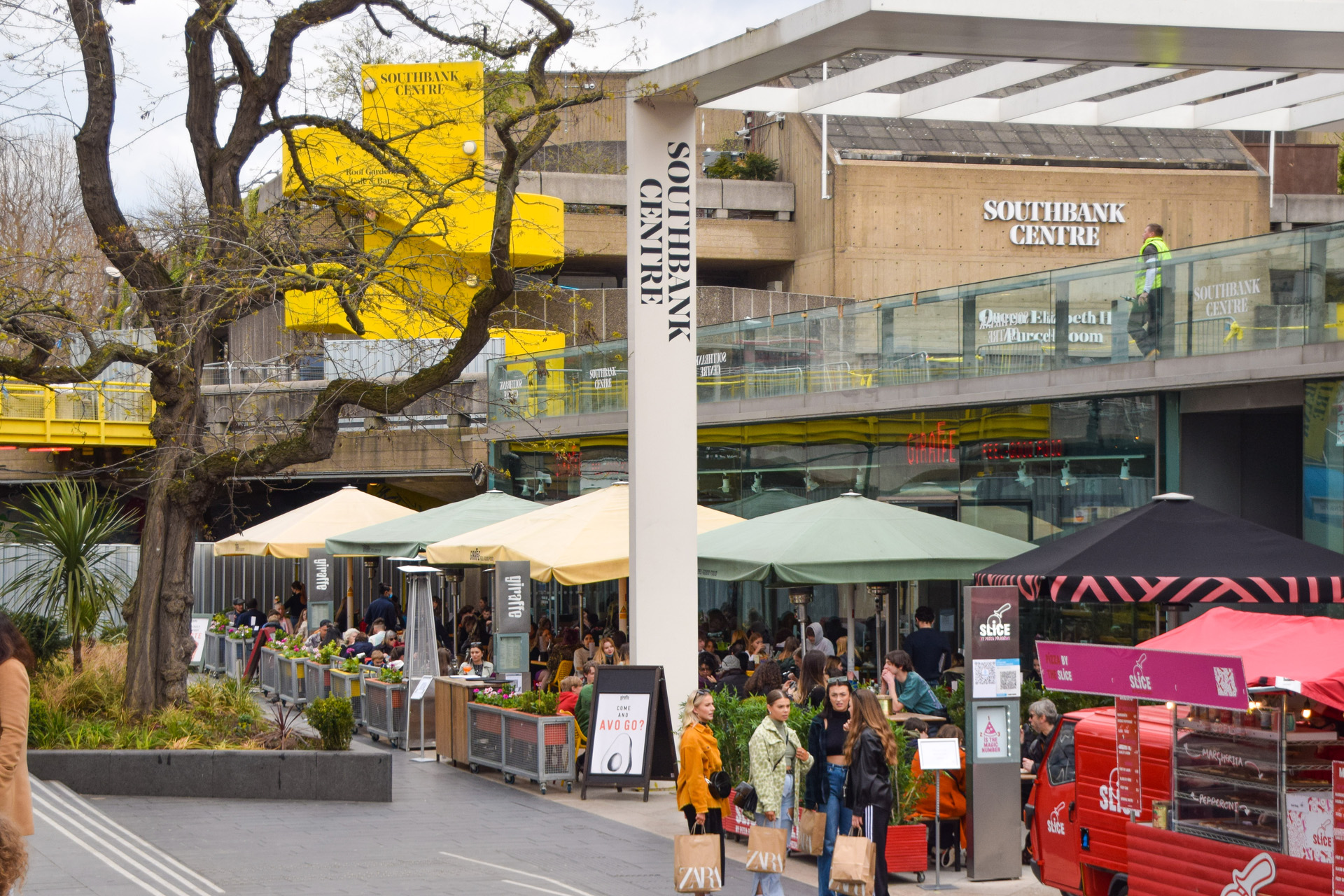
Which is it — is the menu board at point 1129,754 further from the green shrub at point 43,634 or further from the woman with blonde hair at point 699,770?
the green shrub at point 43,634

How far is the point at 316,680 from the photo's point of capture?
67.9 ft

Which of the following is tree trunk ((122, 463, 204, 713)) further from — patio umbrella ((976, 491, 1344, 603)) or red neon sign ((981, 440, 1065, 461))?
red neon sign ((981, 440, 1065, 461))

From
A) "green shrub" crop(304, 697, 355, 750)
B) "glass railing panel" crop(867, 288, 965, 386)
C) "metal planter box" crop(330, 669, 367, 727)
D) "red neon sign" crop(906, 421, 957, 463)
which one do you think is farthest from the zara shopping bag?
"metal planter box" crop(330, 669, 367, 727)

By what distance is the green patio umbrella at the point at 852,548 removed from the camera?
1439 cm

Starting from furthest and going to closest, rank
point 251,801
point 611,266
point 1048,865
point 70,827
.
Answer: point 611,266 < point 251,801 < point 70,827 < point 1048,865

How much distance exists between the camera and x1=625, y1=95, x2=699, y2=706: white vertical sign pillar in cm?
→ 1416

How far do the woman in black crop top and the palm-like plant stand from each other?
37.5 ft

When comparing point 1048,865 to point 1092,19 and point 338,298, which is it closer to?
point 1092,19

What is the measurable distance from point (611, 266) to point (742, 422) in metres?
27.2

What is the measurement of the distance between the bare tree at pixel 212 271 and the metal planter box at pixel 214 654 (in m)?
12.7

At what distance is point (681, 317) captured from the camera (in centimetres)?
1434

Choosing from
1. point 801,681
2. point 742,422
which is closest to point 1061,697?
point 801,681

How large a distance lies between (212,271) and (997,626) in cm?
888

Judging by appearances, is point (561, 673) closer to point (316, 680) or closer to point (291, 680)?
point (316, 680)
